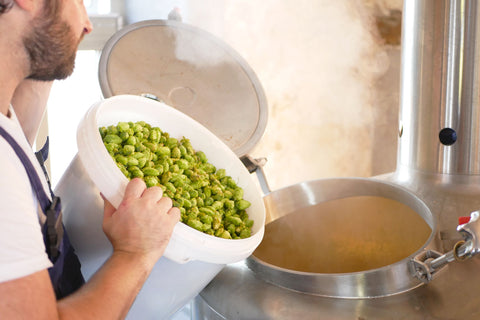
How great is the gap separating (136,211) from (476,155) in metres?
1.04

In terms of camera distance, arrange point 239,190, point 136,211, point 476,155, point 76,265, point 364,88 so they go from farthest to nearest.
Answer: point 364,88, point 476,155, point 239,190, point 76,265, point 136,211

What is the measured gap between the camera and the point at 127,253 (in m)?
0.93

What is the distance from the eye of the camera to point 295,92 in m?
2.72

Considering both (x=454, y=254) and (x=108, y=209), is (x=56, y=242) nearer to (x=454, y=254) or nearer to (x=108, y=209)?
(x=108, y=209)

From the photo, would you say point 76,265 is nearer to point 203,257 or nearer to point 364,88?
point 203,257

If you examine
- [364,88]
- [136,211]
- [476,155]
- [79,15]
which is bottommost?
[364,88]

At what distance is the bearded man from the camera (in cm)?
71

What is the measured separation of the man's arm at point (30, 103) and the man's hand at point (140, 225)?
49 centimetres

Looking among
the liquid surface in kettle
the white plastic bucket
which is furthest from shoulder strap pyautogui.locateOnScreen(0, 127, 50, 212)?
the liquid surface in kettle

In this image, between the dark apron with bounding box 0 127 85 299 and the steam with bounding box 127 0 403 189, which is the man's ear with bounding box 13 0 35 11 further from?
the steam with bounding box 127 0 403 189

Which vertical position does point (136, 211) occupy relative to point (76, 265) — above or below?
above

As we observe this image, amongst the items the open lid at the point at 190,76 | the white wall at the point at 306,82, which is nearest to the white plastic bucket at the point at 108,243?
the open lid at the point at 190,76

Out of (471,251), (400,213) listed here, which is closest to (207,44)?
(400,213)

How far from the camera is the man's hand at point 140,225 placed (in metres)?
0.92
